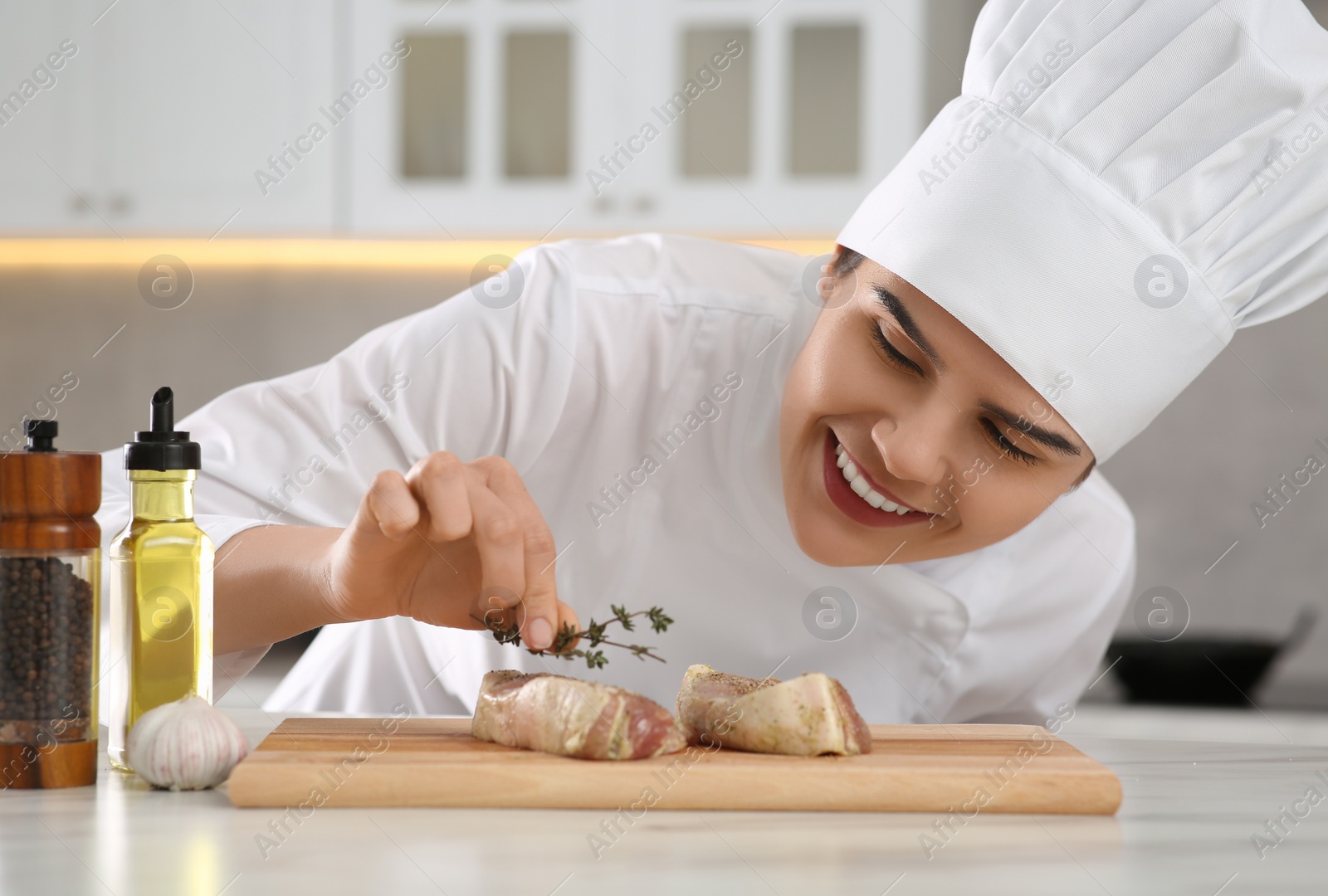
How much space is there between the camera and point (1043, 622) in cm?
141

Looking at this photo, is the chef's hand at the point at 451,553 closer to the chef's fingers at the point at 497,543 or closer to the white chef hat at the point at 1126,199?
the chef's fingers at the point at 497,543

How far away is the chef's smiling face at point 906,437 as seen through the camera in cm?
100

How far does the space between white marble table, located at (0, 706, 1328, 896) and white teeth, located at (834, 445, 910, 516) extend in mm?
361

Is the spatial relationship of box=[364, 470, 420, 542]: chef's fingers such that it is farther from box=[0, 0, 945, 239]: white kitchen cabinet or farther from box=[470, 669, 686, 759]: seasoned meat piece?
box=[0, 0, 945, 239]: white kitchen cabinet

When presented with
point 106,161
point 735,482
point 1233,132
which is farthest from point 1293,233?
point 106,161

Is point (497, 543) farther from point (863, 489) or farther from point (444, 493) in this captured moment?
point (863, 489)

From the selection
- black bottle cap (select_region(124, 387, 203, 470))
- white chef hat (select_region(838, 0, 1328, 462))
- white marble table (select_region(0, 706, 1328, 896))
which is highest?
white chef hat (select_region(838, 0, 1328, 462))

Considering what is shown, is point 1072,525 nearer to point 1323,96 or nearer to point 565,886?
point 1323,96

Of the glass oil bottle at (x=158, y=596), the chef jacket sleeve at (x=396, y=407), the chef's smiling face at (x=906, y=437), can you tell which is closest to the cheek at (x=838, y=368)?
the chef's smiling face at (x=906, y=437)

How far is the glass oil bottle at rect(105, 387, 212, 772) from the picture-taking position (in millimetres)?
745

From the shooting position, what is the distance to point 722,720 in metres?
0.82

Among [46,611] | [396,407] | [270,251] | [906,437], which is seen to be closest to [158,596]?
[46,611]

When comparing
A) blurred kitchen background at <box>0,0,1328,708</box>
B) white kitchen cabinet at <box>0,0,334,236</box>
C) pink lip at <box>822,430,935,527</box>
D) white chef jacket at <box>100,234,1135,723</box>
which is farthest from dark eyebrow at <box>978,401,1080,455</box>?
white kitchen cabinet at <box>0,0,334,236</box>

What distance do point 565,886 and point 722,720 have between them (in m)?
0.28
